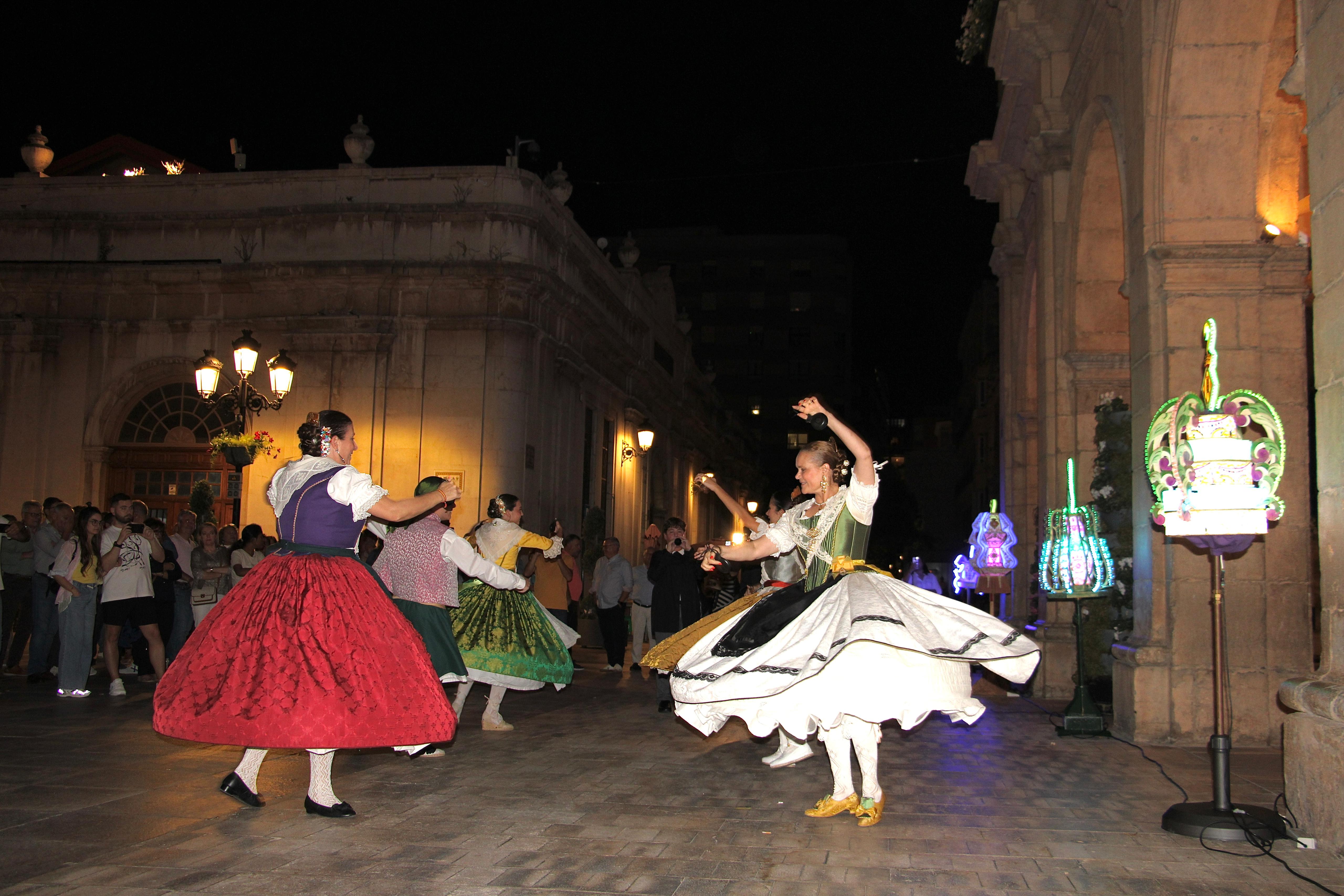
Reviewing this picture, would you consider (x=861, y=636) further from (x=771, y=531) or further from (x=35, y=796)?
(x=35, y=796)

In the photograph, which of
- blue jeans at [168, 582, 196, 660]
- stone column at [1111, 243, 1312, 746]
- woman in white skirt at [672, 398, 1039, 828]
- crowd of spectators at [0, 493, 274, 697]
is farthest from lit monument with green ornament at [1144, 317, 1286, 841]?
blue jeans at [168, 582, 196, 660]

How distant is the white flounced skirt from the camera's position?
5.51 m

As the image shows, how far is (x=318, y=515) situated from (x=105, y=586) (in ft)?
22.6

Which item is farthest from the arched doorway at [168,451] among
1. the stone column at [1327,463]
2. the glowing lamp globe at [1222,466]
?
the stone column at [1327,463]

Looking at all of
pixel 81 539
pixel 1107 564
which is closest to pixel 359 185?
pixel 81 539

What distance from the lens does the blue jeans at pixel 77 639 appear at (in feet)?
35.6

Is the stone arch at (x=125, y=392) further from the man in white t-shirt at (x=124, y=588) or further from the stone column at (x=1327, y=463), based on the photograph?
the stone column at (x=1327, y=463)

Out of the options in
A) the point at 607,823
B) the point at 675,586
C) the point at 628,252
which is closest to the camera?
the point at 607,823

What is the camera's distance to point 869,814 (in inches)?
223

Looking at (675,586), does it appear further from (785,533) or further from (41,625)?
(41,625)

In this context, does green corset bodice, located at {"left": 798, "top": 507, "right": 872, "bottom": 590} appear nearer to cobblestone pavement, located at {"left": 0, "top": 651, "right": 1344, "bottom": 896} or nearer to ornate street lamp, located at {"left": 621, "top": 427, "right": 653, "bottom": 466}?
cobblestone pavement, located at {"left": 0, "top": 651, "right": 1344, "bottom": 896}

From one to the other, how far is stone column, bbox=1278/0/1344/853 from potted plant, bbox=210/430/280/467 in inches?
500

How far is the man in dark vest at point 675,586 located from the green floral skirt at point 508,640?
10.9 feet

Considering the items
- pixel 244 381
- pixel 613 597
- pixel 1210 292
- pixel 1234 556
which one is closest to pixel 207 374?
pixel 244 381
